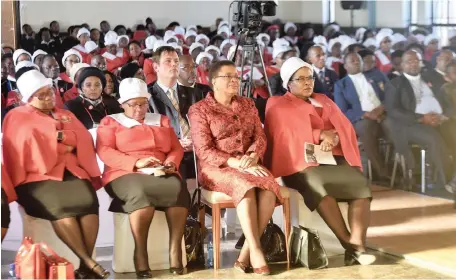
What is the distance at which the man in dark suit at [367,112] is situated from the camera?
23.6 ft

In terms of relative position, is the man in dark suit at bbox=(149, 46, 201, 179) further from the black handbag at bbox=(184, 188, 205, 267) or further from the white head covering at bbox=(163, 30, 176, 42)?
the white head covering at bbox=(163, 30, 176, 42)

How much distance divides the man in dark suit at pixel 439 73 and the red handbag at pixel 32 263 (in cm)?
413

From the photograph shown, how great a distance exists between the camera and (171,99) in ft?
17.6

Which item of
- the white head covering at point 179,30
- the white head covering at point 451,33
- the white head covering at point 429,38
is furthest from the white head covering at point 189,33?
the white head covering at point 451,33

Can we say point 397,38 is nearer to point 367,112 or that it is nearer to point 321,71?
point 321,71

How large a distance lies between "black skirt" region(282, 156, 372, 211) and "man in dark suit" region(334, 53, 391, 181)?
7.22 feet

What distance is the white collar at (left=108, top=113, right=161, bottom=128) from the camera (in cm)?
475

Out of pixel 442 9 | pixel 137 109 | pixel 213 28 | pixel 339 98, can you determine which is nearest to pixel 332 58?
pixel 442 9

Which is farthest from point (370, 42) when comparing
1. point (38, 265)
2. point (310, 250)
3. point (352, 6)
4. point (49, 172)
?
point (38, 265)

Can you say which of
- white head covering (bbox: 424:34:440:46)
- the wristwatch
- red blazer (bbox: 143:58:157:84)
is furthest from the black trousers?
the wristwatch

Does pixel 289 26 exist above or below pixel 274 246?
above

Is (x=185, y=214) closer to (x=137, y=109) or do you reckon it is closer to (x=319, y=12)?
(x=137, y=109)

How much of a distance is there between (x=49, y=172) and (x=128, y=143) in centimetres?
48

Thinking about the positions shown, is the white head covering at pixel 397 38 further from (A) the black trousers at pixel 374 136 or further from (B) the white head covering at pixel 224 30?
(B) the white head covering at pixel 224 30
